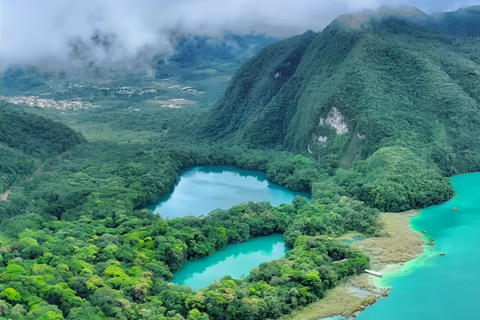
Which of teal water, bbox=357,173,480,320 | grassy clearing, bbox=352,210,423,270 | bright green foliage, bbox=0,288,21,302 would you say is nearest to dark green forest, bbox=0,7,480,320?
bright green foliage, bbox=0,288,21,302

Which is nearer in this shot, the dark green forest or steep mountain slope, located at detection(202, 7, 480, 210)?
the dark green forest

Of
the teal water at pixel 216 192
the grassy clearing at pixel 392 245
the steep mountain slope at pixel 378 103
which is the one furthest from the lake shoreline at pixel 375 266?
the teal water at pixel 216 192

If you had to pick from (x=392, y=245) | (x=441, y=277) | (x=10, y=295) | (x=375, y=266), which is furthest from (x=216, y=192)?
(x=10, y=295)

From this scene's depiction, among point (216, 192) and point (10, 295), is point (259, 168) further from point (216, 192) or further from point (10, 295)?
point (10, 295)

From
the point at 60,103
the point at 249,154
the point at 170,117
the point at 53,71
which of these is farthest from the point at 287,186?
the point at 53,71

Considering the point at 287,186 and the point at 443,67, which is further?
the point at 443,67

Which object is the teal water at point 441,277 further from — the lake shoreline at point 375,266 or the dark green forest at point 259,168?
the dark green forest at point 259,168

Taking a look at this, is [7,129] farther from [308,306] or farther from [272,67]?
[308,306]

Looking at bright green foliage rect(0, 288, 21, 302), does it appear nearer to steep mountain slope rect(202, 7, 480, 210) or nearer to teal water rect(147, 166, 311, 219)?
teal water rect(147, 166, 311, 219)
